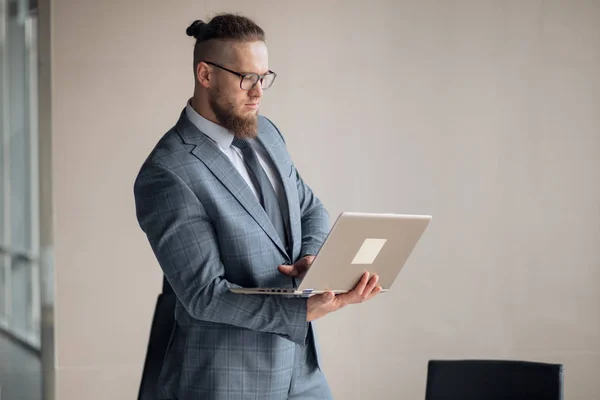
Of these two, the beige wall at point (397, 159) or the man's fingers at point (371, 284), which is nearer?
the man's fingers at point (371, 284)

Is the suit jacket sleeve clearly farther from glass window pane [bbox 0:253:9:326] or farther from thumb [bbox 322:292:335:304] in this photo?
glass window pane [bbox 0:253:9:326]

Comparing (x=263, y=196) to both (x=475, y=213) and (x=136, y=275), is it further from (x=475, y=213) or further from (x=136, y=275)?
(x=475, y=213)

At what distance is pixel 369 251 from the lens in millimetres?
1853

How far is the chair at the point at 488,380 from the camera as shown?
2.19 m

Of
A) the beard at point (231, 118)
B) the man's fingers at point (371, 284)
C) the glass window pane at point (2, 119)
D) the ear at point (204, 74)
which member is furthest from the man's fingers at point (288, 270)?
the glass window pane at point (2, 119)

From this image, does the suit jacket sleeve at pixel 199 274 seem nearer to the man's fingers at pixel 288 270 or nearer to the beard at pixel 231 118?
the man's fingers at pixel 288 270

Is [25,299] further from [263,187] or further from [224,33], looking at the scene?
[224,33]

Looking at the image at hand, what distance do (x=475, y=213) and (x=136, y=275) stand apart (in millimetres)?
1762

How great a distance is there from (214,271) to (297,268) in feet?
0.74

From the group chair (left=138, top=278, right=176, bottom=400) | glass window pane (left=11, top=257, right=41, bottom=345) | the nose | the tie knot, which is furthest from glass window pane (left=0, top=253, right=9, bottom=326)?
the nose

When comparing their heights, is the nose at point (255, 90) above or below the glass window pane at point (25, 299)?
above

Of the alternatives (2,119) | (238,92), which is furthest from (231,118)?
(2,119)

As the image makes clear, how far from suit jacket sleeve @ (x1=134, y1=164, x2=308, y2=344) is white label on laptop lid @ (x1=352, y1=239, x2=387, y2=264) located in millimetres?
187

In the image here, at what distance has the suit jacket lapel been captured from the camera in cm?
200
